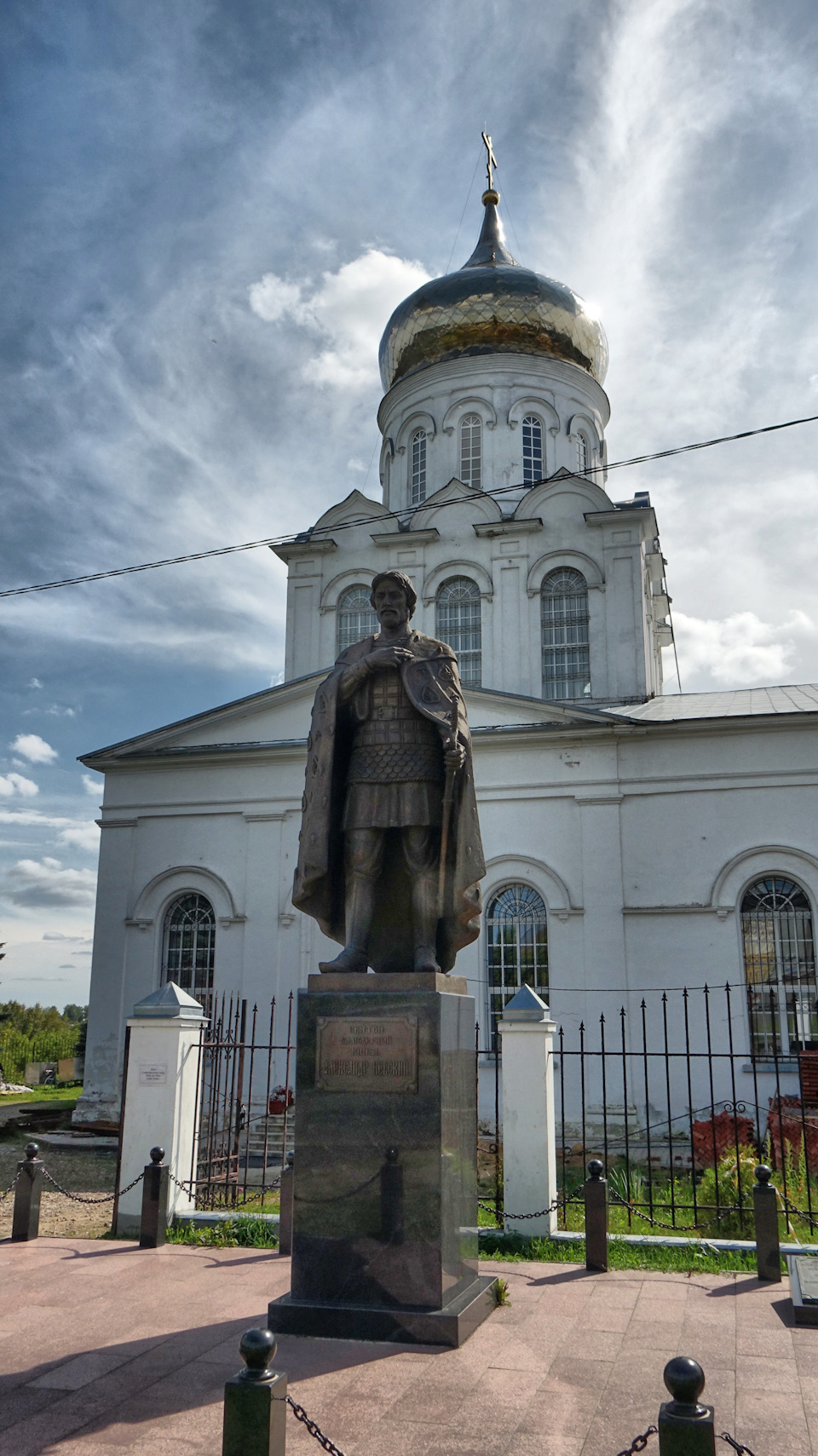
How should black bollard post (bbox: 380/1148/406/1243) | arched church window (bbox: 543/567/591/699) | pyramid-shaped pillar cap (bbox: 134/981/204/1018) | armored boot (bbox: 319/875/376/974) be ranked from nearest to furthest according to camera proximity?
black bollard post (bbox: 380/1148/406/1243) → armored boot (bbox: 319/875/376/974) → pyramid-shaped pillar cap (bbox: 134/981/204/1018) → arched church window (bbox: 543/567/591/699)

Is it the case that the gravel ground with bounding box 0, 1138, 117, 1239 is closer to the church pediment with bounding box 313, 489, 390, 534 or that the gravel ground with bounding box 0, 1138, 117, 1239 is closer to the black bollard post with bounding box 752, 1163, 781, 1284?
the black bollard post with bounding box 752, 1163, 781, 1284

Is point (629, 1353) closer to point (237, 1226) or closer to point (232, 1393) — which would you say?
point (232, 1393)

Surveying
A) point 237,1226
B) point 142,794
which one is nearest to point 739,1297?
point 237,1226

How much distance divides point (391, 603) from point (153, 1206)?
15.5 ft

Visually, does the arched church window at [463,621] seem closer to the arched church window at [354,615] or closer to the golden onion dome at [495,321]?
the arched church window at [354,615]

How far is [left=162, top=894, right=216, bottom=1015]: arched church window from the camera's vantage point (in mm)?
18594

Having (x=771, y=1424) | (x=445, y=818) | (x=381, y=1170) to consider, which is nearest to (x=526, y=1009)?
(x=445, y=818)

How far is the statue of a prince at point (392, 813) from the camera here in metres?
5.98

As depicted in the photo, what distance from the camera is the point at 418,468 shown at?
23.5m

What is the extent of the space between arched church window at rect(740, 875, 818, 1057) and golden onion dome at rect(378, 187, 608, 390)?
1253cm

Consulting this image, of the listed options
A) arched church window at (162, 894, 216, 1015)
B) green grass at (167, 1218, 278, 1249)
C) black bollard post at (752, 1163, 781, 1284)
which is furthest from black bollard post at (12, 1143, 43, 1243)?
arched church window at (162, 894, 216, 1015)

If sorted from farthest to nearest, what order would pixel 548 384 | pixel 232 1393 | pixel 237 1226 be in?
pixel 548 384, pixel 237 1226, pixel 232 1393

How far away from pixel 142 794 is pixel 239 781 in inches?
73.7

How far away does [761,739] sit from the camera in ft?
53.6
